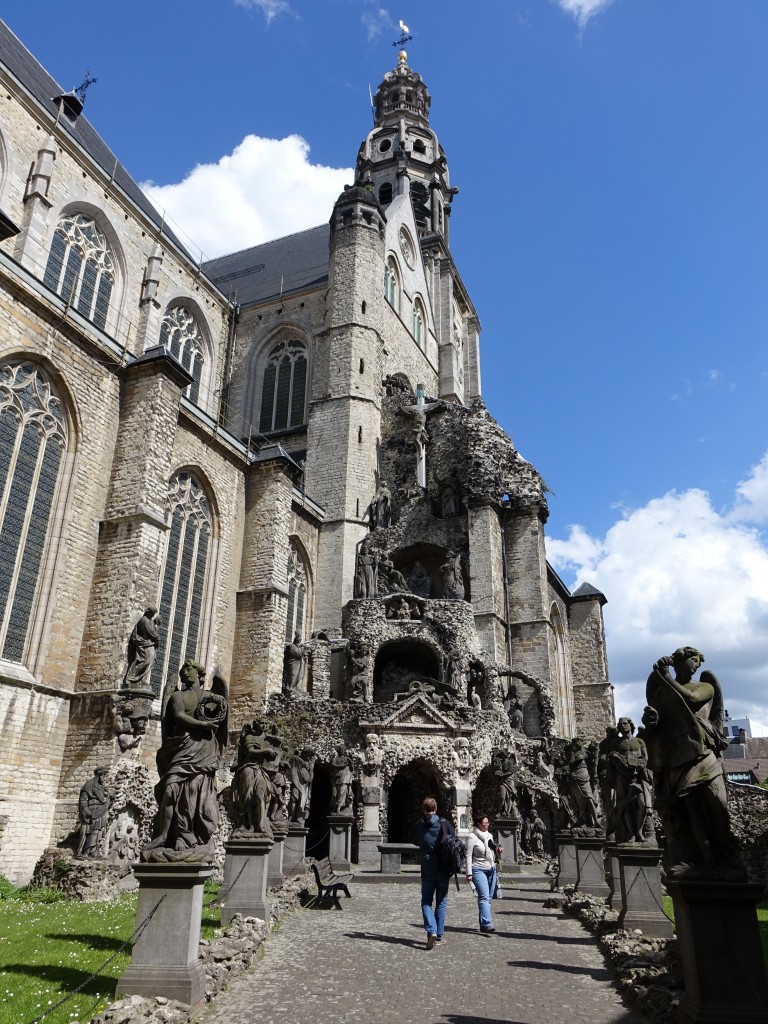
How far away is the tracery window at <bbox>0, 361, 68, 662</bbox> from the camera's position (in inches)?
554

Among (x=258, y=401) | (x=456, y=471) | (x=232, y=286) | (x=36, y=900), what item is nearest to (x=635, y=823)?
(x=36, y=900)

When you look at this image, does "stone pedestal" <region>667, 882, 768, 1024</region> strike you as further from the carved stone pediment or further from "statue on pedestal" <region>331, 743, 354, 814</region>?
the carved stone pediment

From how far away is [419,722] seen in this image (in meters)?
19.2

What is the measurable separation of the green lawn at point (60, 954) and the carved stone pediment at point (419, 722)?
8.52 m

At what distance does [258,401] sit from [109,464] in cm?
1425

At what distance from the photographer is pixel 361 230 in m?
29.2

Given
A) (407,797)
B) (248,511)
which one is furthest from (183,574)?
(407,797)

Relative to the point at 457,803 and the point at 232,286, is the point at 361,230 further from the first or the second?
the point at 457,803

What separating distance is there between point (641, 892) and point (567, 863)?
509 cm

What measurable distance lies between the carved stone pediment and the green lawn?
28.0 ft

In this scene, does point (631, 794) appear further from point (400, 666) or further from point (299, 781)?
point (400, 666)

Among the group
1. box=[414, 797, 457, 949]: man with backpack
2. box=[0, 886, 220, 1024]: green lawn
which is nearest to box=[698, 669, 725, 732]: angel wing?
box=[414, 797, 457, 949]: man with backpack

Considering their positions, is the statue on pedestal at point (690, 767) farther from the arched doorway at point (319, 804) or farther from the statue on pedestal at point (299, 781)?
the arched doorway at point (319, 804)

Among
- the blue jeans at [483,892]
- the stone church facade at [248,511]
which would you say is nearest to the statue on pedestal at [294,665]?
the stone church facade at [248,511]
